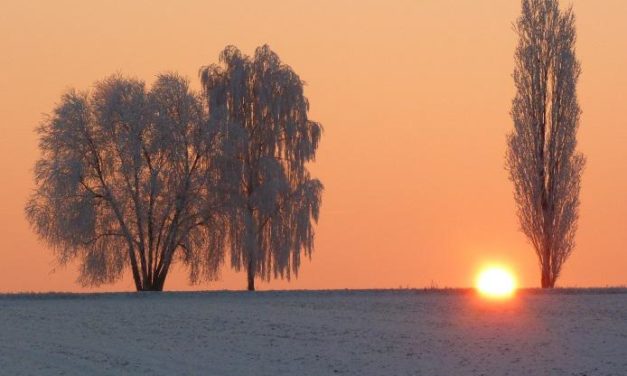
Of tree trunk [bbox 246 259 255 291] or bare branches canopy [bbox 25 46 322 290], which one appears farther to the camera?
tree trunk [bbox 246 259 255 291]

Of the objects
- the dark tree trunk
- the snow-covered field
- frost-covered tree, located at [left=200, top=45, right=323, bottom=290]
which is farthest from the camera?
frost-covered tree, located at [left=200, top=45, right=323, bottom=290]

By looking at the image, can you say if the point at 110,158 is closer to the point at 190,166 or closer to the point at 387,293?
the point at 190,166

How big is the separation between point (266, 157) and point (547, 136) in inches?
510

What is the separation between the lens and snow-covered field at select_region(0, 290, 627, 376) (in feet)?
92.8

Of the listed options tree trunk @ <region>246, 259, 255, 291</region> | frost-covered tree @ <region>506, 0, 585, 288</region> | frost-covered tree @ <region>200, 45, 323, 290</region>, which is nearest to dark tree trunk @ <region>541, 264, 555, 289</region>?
frost-covered tree @ <region>506, 0, 585, 288</region>

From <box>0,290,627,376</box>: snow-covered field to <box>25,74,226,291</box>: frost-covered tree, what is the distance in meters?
7.67

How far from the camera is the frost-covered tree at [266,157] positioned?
54.5m

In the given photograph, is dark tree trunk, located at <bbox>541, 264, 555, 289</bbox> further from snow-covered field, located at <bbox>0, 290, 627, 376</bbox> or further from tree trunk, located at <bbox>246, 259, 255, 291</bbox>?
tree trunk, located at <bbox>246, 259, 255, 291</bbox>

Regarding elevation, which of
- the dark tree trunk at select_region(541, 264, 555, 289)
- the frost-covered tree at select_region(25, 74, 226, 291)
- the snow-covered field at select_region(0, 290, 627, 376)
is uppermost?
the frost-covered tree at select_region(25, 74, 226, 291)

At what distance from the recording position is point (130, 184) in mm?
52844

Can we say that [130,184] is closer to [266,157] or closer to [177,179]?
[177,179]

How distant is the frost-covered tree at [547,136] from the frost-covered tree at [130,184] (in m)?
14.0

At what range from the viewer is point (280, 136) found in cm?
5647

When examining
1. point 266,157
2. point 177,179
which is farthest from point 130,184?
point 266,157
